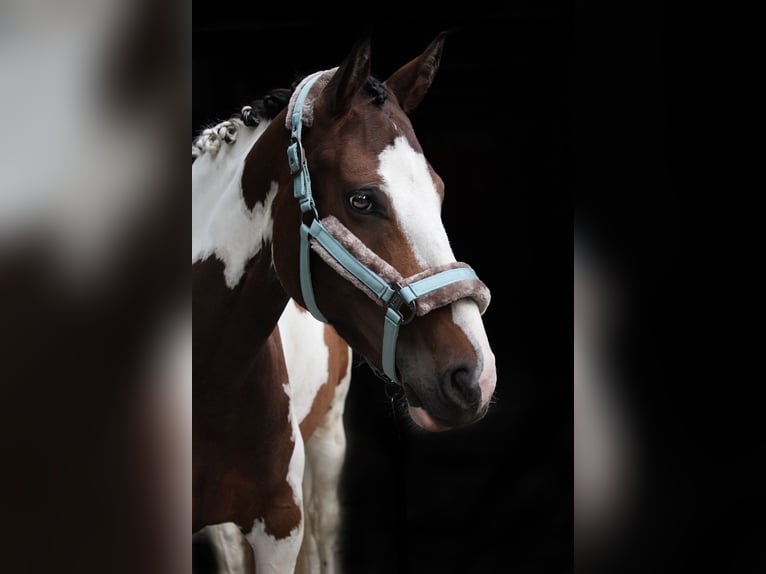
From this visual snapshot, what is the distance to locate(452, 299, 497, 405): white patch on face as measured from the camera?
1.21 metres

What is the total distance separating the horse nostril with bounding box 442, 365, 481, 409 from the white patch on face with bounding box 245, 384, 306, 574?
0.44 metres

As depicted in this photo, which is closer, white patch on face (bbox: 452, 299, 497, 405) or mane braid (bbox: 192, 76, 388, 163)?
white patch on face (bbox: 452, 299, 497, 405)

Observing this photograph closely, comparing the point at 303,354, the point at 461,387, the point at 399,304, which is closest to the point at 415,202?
the point at 399,304

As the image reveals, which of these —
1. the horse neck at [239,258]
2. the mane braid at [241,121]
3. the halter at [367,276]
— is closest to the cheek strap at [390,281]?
the halter at [367,276]

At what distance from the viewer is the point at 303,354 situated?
1.67 m

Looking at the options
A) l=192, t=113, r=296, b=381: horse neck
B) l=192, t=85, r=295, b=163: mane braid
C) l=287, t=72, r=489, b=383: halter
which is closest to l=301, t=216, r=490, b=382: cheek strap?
l=287, t=72, r=489, b=383: halter

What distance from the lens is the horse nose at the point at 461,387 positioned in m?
1.21

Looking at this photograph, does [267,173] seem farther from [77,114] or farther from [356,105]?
[77,114]

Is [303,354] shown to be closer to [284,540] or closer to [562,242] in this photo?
[284,540]

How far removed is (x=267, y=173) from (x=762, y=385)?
3.33ft

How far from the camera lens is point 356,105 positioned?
1323 millimetres

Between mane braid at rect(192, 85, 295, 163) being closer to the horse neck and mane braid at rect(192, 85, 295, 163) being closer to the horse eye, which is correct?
the horse neck

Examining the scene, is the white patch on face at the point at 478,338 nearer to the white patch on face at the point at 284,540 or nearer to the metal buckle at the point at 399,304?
the metal buckle at the point at 399,304

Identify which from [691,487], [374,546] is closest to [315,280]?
[374,546]
